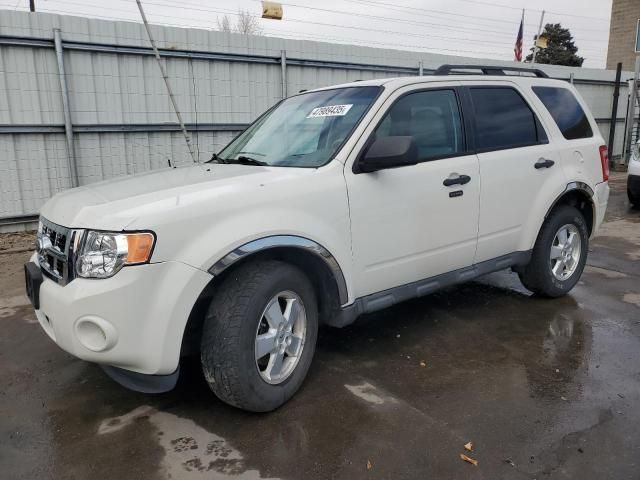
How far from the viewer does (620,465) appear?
2484 millimetres

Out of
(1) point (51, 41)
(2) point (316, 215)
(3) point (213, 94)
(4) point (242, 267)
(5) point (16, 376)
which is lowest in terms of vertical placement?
(5) point (16, 376)

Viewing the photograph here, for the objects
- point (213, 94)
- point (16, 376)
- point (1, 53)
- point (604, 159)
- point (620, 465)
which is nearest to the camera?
point (620, 465)

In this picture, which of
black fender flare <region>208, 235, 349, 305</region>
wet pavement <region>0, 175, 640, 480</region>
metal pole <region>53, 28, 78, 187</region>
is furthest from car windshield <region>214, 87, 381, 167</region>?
metal pole <region>53, 28, 78, 187</region>

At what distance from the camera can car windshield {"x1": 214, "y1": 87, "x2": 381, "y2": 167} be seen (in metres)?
3.41

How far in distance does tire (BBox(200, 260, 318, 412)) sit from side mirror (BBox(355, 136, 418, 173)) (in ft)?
2.61

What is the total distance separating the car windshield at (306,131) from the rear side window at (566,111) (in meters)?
1.93

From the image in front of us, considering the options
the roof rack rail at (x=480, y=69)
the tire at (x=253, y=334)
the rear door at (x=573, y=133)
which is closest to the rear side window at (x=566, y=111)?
the rear door at (x=573, y=133)

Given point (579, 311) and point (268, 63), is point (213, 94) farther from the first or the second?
point (579, 311)

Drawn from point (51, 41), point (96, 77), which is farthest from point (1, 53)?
point (96, 77)

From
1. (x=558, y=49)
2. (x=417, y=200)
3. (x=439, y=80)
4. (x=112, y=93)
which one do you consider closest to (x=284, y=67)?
(x=112, y=93)

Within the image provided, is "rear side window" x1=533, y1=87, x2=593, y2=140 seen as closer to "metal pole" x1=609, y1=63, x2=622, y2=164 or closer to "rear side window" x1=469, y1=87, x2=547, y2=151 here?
"rear side window" x1=469, y1=87, x2=547, y2=151

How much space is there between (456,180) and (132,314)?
2.37 meters

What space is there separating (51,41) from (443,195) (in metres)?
6.17

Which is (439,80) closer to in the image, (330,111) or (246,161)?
(330,111)
